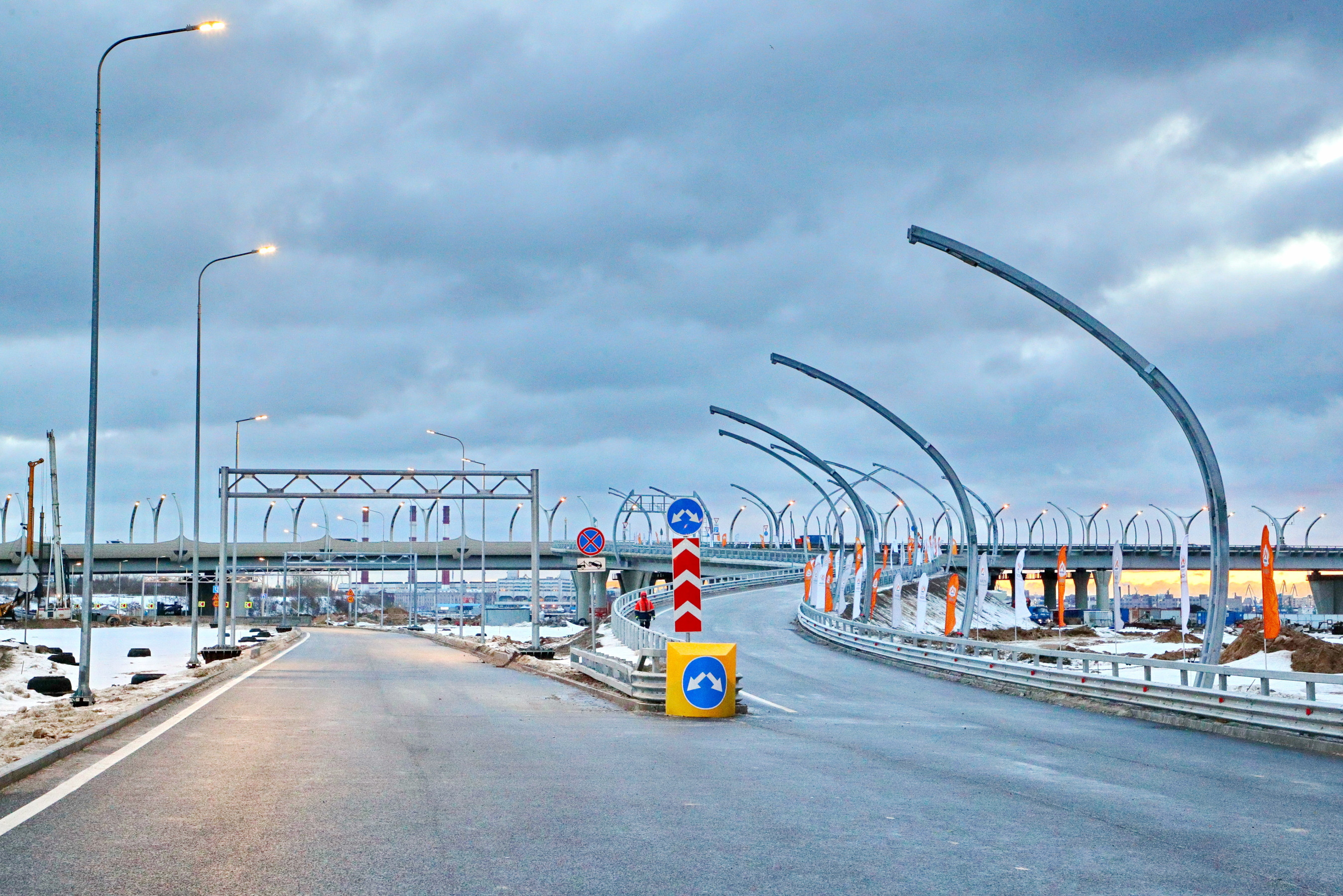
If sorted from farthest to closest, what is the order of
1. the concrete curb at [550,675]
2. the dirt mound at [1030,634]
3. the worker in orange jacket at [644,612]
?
the dirt mound at [1030,634], the worker in orange jacket at [644,612], the concrete curb at [550,675]

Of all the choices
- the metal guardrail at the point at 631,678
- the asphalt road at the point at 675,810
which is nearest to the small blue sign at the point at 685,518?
the metal guardrail at the point at 631,678

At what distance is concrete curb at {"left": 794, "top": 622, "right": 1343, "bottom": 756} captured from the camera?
16.8m

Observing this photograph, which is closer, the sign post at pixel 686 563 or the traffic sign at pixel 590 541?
the sign post at pixel 686 563

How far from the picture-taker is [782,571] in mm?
109188

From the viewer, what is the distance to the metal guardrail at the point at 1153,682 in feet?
56.0

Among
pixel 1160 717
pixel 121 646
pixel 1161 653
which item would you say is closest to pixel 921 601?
pixel 1161 653

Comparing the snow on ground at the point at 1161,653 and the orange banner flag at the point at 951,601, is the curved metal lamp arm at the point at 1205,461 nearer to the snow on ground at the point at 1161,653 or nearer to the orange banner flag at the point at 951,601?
the snow on ground at the point at 1161,653

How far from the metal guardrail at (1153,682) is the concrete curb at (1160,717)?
94mm

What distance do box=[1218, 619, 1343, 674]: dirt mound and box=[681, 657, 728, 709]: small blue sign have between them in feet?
75.8

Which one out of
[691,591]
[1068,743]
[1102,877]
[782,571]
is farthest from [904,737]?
[782,571]

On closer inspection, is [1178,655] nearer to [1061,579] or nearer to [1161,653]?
[1161,653]

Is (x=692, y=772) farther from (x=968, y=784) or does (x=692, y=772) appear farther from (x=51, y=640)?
(x=51, y=640)

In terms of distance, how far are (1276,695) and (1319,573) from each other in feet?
414

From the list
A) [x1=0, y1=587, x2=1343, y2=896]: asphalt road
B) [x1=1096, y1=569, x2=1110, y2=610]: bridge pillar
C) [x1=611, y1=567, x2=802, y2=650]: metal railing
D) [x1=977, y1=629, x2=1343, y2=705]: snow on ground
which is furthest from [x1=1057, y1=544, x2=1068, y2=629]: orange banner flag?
[x1=1096, y1=569, x2=1110, y2=610]: bridge pillar
